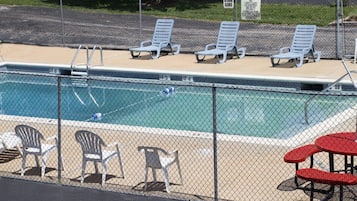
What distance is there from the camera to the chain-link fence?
33.2ft

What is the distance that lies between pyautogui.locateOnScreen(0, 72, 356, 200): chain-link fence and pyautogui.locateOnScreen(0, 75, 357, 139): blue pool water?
0.02 metres

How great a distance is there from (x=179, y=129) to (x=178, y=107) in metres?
2.11

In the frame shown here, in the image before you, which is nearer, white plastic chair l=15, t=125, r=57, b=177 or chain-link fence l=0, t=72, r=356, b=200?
chain-link fence l=0, t=72, r=356, b=200

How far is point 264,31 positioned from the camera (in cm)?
2605

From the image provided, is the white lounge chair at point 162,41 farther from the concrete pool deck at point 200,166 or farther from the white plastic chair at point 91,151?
the white plastic chair at point 91,151

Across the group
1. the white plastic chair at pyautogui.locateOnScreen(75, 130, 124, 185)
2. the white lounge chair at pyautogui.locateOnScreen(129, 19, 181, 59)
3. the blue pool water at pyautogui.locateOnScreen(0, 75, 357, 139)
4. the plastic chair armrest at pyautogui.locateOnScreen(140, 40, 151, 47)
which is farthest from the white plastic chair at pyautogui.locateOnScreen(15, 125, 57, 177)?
the plastic chair armrest at pyautogui.locateOnScreen(140, 40, 151, 47)

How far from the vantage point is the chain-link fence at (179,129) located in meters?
10.1

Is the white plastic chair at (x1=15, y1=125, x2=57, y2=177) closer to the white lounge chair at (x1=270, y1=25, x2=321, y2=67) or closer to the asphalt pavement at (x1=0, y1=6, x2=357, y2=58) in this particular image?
the white lounge chair at (x1=270, y1=25, x2=321, y2=67)

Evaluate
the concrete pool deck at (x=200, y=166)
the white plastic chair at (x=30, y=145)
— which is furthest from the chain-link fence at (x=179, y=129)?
the white plastic chair at (x=30, y=145)

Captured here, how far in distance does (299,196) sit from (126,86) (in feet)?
30.7

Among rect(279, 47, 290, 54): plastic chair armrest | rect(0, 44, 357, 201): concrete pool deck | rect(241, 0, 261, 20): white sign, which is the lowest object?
rect(0, 44, 357, 201): concrete pool deck

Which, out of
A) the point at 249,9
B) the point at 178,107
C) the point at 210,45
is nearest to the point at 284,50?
the point at 249,9

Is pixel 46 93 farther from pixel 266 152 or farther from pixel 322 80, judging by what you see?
pixel 266 152

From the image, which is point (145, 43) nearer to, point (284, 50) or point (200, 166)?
point (284, 50)
